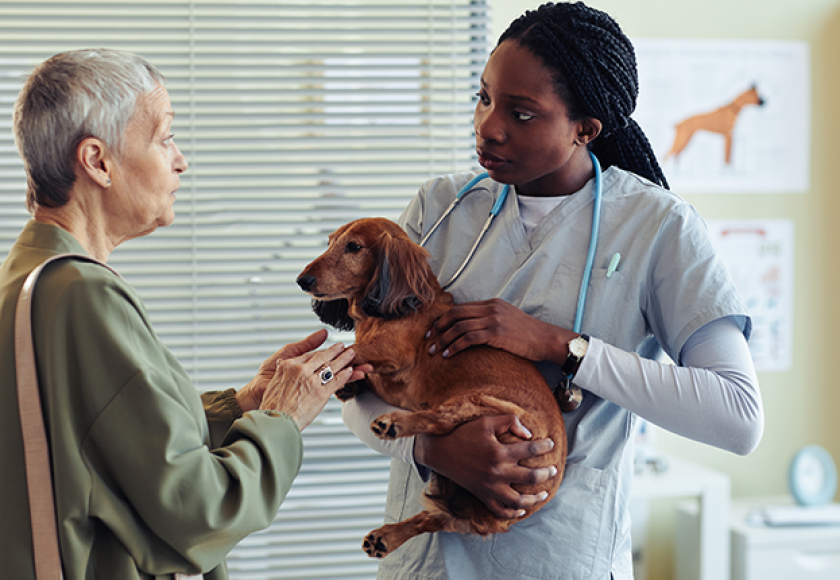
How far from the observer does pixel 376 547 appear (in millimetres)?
1218

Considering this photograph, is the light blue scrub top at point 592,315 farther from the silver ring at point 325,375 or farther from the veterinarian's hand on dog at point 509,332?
the silver ring at point 325,375

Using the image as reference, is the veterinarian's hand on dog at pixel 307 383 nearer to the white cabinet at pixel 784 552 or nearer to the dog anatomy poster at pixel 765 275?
the white cabinet at pixel 784 552

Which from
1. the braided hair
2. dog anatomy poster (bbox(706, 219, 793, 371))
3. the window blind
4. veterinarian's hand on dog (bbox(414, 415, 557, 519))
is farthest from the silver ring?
dog anatomy poster (bbox(706, 219, 793, 371))

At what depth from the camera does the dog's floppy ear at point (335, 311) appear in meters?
1.36

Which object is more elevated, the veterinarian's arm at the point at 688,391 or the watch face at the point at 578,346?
the watch face at the point at 578,346

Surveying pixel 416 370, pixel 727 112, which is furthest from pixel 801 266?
pixel 416 370

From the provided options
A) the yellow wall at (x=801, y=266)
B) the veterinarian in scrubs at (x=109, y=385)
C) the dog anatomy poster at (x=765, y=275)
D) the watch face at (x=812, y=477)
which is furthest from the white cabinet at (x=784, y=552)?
the veterinarian in scrubs at (x=109, y=385)

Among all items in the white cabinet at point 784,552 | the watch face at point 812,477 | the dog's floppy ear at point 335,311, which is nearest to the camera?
the dog's floppy ear at point 335,311

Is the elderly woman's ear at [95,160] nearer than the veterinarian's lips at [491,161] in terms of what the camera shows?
Yes

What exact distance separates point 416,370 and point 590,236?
41cm

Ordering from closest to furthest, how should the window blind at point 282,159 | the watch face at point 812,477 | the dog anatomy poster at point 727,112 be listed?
the window blind at point 282,159
the watch face at point 812,477
the dog anatomy poster at point 727,112

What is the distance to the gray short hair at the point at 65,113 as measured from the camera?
912 mm

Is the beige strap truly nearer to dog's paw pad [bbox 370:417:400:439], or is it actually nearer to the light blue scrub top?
dog's paw pad [bbox 370:417:400:439]

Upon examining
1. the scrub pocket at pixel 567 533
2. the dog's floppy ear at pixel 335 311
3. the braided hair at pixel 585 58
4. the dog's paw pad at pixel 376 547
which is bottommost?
the dog's paw pad at pixel 376 547
